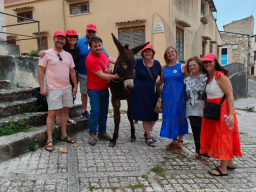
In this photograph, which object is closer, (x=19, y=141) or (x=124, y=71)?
(x=19, y=141)

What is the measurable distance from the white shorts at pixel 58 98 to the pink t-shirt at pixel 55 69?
74 millimetres

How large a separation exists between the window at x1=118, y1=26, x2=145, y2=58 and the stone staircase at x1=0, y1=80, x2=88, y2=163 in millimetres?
6528

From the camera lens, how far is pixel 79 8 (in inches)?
477

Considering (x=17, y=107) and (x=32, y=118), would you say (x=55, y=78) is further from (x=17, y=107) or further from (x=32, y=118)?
(x=17, y=107)

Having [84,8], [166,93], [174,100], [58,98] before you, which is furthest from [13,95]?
[84,8]

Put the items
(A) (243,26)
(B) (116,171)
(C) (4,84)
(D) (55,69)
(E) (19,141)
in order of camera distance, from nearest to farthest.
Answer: (B) (116,171) < (E) (19,141) < (D) (55,69) < (C) (4,84) < (A) (243,26)

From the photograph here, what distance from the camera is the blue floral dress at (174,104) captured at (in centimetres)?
384

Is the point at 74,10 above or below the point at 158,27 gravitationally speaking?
above

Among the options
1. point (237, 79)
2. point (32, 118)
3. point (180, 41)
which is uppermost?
point (180, 41)

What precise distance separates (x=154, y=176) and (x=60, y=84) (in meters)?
2.21

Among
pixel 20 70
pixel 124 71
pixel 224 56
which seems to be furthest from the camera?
pixel 224 56

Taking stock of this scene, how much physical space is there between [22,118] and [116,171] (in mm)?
2164

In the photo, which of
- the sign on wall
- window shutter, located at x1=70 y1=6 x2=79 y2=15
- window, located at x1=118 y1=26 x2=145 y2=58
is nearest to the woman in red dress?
→ the sign on wall

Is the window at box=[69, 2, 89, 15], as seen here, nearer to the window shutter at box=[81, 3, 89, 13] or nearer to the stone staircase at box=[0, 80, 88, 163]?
the window shutter at box=[81, 3, 89, 13]
